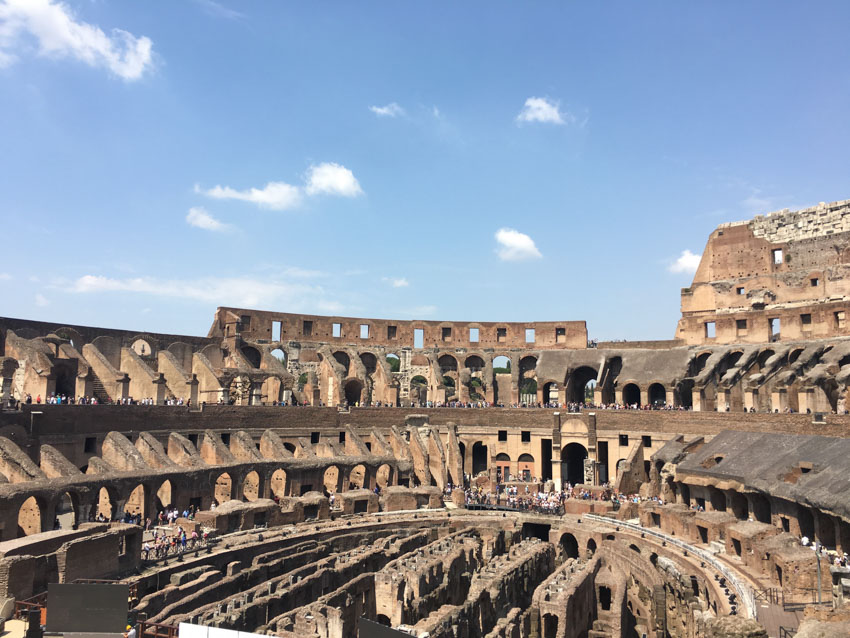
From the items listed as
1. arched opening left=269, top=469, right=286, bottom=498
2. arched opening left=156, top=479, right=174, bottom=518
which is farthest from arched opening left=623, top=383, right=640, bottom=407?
arched opening left=156, top=479, right=174, bottom=518

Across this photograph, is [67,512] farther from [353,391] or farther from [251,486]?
[353,391]

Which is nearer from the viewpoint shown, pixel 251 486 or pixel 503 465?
pixel 251 486

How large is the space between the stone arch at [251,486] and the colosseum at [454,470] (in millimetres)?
140

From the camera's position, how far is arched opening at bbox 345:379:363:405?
4917 cm

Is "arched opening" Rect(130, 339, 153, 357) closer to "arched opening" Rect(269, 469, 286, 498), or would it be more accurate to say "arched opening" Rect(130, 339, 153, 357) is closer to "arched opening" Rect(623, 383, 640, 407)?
"arched opening" Rect(269, 469, 286, 498)

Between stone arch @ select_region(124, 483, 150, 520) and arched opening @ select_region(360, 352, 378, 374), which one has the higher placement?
arched opening @ select_region(360, 352, 378, 374)

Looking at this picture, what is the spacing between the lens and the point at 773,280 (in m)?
46.7

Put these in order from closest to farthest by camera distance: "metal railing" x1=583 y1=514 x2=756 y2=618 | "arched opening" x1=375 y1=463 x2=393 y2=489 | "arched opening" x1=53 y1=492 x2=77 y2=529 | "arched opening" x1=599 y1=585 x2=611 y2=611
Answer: "metal railing" x1=583 y1=514 x2=756 y2=618
"arched opening" x1=599 y1=585 x2=611 y2=611
"arched opening" x1=53 y1=492 x2=77 y2=529
"arched opening" x1=375 y1=463 x2=393 y2=489

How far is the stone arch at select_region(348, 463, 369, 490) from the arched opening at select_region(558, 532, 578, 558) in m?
12.0

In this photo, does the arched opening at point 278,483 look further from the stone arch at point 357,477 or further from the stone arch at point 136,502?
the stone arch at point 136,502

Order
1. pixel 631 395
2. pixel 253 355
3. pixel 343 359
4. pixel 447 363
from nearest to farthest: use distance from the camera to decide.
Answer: pixel 253 355 → pixel 631 395 → pixel 343 359 → pixel 447 363

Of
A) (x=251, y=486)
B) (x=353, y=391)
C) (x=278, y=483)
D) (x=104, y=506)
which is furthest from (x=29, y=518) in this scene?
(x=353, y=391)

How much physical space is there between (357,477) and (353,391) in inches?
434

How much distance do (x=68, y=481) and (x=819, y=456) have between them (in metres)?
30.2
